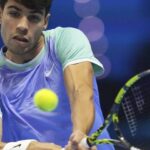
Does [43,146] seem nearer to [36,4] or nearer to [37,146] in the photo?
[37,146]

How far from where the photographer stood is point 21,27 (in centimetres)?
212

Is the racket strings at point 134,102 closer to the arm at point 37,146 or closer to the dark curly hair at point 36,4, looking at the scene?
the arm at point 37,146

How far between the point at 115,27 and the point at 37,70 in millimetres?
2110

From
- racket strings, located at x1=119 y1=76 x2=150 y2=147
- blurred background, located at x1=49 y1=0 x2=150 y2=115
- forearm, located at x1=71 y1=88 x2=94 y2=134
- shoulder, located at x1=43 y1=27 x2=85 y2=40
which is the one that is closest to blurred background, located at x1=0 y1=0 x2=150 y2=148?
blurred background, located at x1=49 y1=0 x2=150 y2=115

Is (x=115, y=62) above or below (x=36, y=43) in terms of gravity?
below

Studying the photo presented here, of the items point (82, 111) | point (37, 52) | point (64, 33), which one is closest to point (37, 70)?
point (37, 52)

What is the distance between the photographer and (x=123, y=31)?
4.21 m

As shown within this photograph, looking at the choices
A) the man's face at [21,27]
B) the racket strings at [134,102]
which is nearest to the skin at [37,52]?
the man's face at [21,27]

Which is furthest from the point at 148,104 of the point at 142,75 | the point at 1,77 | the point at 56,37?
the point at 1,77

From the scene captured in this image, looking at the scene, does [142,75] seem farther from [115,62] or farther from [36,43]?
[115,62]

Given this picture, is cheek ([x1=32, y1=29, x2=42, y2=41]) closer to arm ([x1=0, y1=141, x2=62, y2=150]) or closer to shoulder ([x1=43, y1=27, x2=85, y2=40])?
shoulder ([x1=43, y1=27, x2=85, y2=40])

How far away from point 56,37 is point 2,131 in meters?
0.44

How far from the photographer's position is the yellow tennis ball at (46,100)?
2020mm

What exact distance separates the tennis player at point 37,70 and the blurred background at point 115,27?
194cm
